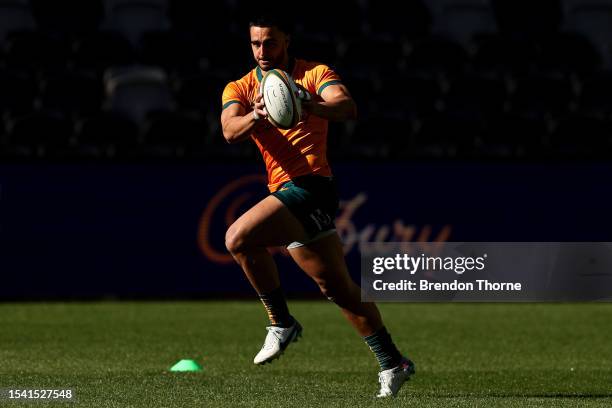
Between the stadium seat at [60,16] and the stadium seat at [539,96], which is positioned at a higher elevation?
the stadium seat at [60,16]

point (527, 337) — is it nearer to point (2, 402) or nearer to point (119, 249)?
point (119, 249)

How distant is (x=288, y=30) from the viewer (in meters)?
6.84

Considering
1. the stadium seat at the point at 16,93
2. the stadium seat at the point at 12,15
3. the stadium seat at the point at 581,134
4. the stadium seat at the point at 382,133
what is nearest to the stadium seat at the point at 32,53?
the stadium seat at the point at 16,93

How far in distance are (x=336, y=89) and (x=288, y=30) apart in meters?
0.46

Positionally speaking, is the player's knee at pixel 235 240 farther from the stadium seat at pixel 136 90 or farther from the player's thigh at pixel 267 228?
the stadium seat at pixel 136 90

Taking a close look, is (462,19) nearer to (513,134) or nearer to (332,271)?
(513,134)

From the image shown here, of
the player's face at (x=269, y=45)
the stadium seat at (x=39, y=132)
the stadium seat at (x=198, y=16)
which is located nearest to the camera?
the player's face at (x=269, y=45)

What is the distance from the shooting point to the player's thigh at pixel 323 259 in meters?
6.70

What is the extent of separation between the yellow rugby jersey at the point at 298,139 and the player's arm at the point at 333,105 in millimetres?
81

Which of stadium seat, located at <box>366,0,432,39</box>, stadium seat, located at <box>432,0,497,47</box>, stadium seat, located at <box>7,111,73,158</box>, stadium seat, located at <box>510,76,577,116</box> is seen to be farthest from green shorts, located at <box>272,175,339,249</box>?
stadium seat, located at <box>432,0,497,47</box>

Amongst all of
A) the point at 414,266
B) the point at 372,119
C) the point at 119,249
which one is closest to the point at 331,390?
the point at 414,266

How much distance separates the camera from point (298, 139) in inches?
270

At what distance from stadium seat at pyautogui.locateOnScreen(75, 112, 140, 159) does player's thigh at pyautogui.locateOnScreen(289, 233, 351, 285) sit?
8337 mm

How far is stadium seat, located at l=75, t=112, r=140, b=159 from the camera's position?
1494 centimetres
